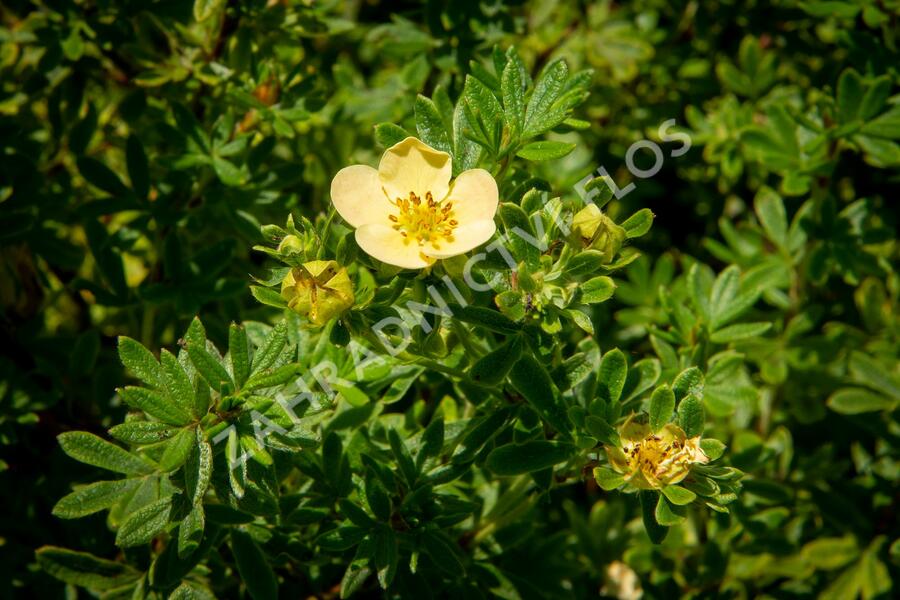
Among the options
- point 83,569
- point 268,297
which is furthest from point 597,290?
point 83,569

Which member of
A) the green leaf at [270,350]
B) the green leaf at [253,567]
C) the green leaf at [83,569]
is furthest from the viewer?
the green leaf at [83,569]

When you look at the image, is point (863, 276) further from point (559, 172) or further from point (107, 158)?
point (107, 158)

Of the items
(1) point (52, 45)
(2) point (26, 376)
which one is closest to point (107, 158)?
(1) point (52, 45)

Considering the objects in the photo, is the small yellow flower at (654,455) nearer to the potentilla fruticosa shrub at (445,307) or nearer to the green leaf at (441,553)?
the potentilla fruticosa shrub at (445,307)

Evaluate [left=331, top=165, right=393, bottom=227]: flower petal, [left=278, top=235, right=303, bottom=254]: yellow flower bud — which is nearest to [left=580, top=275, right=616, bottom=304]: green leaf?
[left=331, top=165, right=393, bottom=227]: flower petal

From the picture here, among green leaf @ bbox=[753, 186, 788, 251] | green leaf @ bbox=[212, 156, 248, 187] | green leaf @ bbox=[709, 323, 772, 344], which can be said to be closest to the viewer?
green leaf @ bbox=[709, 323, 772, 344]

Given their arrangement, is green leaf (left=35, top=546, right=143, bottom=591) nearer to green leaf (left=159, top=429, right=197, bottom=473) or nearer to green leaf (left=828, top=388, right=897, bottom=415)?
green leaf (left=159, top=429, right=197, bottom=473)

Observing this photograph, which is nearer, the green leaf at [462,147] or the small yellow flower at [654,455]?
the small yellow flower at [654,455]

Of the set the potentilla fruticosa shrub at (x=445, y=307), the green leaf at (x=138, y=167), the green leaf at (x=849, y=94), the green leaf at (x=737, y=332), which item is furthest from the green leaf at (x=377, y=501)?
the green leaf at (x=849, y=94)
